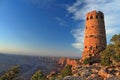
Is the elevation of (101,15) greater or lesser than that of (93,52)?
greater

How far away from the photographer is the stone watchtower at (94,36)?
75250 millimetres

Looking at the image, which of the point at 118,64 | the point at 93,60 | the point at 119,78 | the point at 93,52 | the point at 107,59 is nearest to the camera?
the point at 119,78

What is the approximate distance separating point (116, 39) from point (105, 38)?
55.9ft

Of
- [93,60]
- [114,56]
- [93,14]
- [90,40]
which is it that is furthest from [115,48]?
[93,14]

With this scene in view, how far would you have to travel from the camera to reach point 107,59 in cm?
5556

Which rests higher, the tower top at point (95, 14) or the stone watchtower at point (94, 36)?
the tower top at point (95, 14)

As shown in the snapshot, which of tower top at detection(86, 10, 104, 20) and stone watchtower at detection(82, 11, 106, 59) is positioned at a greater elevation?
tower top at detection(86, 10, 104, 20)

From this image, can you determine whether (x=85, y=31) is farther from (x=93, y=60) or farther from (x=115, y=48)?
(x=115, y=48)

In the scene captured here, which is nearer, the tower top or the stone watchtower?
the stone watchtower

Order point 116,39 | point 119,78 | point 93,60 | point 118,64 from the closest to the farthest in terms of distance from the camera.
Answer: point 119,78 → point 118,64 → point 116,39 → point 93,60

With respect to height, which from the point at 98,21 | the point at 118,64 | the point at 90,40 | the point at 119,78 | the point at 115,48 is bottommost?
the point at 119,78

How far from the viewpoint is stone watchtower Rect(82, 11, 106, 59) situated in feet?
247

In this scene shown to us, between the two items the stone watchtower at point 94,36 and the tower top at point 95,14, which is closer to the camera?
the stone watchtower at point 94,36

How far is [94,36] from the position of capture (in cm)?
7544
